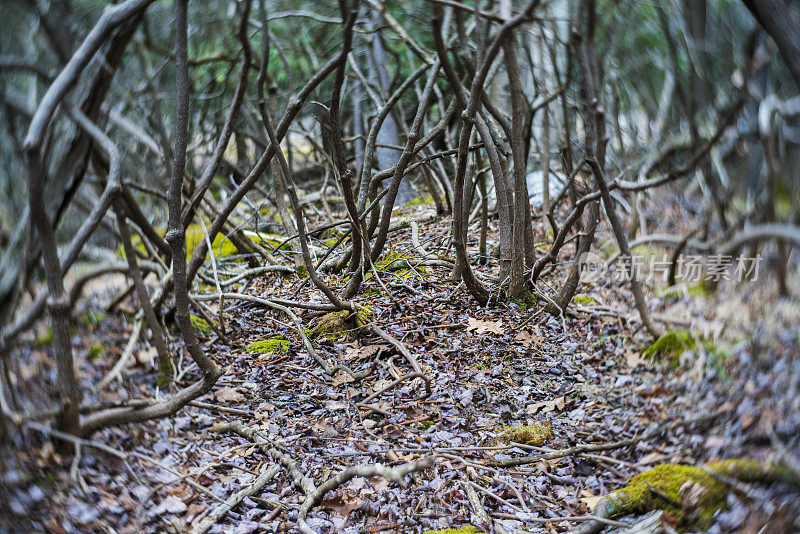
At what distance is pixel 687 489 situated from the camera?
187 centimetres

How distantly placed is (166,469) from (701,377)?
262cm

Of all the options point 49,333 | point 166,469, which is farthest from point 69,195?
point 166,469

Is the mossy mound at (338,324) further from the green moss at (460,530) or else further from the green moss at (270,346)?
the green moss at (460,530)

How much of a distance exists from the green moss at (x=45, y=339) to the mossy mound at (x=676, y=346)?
302cm

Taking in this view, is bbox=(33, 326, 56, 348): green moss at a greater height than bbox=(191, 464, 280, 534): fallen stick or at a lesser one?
greater

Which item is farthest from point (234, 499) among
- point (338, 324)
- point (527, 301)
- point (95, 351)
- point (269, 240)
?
point (269, 240)

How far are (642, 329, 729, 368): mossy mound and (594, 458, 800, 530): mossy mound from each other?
697 millimetres

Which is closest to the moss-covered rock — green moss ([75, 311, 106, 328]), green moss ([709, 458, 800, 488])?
green moss ([75, 311, 106, 328])

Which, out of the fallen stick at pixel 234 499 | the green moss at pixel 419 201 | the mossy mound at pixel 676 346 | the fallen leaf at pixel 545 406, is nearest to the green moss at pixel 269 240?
the green moss at pixel 419 201

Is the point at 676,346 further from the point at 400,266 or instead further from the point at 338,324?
the point at 400,266

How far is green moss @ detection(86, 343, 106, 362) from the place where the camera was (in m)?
3.17

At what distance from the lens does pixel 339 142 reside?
3.93 metres

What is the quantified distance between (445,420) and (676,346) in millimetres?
1444

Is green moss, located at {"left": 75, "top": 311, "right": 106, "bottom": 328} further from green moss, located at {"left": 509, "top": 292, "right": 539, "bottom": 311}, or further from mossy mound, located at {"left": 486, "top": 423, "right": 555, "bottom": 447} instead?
green moss, located at {"left": 509, "top": 292, "right": 539, "bottom": 311}
